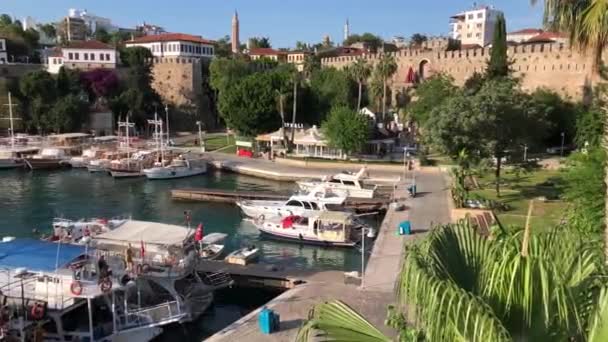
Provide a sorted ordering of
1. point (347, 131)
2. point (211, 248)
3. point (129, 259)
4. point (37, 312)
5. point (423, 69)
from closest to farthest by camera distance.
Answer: point (37, 312) < point (129, 259) < point (211, 248) < point (347, 131) < point (423, 69)

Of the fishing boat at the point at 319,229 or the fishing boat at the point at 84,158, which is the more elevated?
the fishing boat at the point at 84,158

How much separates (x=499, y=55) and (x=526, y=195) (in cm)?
2723

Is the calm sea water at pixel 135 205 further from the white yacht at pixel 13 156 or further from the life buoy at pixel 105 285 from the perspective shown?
the life buoy at pixel 105 285

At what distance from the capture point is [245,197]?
127 feet

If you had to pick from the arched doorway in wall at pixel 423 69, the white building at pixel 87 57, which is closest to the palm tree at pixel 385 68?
the arched doorway in wall at pixel 423 69

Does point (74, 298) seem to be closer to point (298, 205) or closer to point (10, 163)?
point (298, 205)

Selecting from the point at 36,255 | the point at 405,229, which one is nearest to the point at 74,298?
the point at 36,255

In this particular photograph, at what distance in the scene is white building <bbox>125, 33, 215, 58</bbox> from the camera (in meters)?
98.0

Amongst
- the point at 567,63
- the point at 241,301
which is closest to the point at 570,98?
the point at 567,63

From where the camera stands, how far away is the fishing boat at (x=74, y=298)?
17391 mm

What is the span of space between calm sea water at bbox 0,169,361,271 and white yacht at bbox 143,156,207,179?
29.5 inches

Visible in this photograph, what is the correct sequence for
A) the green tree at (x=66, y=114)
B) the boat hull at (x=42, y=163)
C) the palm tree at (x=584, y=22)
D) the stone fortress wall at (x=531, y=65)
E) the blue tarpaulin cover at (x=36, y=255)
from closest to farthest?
the palm tree at (x=584, y=22)
the blue tarpaulin cover at (x=36, y=255)
the boat hull at (x=42, y=163)
the stone fortress wall at (x=531, y=65)
the green tree at (x=66, y=114)

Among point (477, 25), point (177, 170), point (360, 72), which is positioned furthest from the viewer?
point (477, 25)

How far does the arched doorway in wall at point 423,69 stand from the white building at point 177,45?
137ft
